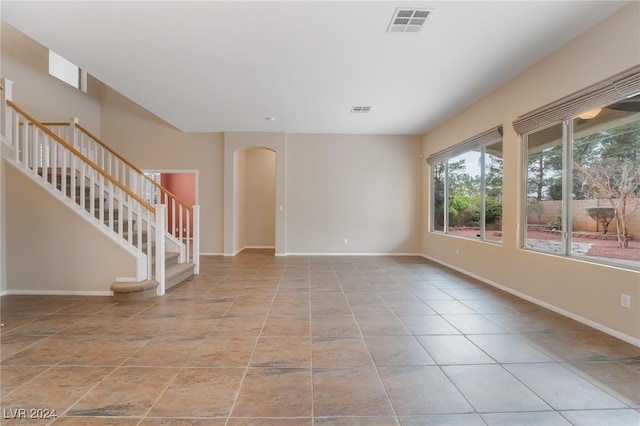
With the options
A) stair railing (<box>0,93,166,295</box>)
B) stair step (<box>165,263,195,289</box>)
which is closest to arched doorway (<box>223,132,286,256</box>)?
stair step (<box>165,263,195,289</box>)

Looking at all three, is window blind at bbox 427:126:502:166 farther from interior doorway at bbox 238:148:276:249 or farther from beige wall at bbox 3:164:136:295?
beige wall at bbox 3:164:136:295

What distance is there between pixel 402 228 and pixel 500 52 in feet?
16.2

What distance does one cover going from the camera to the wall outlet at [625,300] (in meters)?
2.80

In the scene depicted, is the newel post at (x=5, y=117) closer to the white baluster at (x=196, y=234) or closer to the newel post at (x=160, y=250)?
the newel post at (x=160, y=250)

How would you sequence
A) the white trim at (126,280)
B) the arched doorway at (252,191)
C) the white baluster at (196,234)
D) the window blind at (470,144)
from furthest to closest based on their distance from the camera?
the arched doorway at (252,191) < the white baluster at (196,234) < the window blind at (470,144) < the white trim at (126,280)

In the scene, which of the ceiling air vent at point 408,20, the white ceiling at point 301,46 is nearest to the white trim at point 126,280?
the white ceiling at point 301,46

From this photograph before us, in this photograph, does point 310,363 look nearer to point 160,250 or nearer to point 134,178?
point 160,250

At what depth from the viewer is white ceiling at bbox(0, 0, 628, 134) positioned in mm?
2939

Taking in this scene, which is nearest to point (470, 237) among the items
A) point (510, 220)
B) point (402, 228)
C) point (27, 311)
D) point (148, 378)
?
point (510, 220)

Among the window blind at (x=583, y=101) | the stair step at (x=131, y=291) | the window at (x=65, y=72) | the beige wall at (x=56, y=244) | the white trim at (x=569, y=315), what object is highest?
the window at (x=65, y=72)

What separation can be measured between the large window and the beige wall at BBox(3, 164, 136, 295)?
522 cm

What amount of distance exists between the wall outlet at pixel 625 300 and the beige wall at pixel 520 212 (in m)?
0.03

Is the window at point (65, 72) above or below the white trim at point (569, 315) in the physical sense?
above

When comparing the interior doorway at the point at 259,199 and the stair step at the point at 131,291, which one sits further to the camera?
the interior doorway at the point at 259,199
